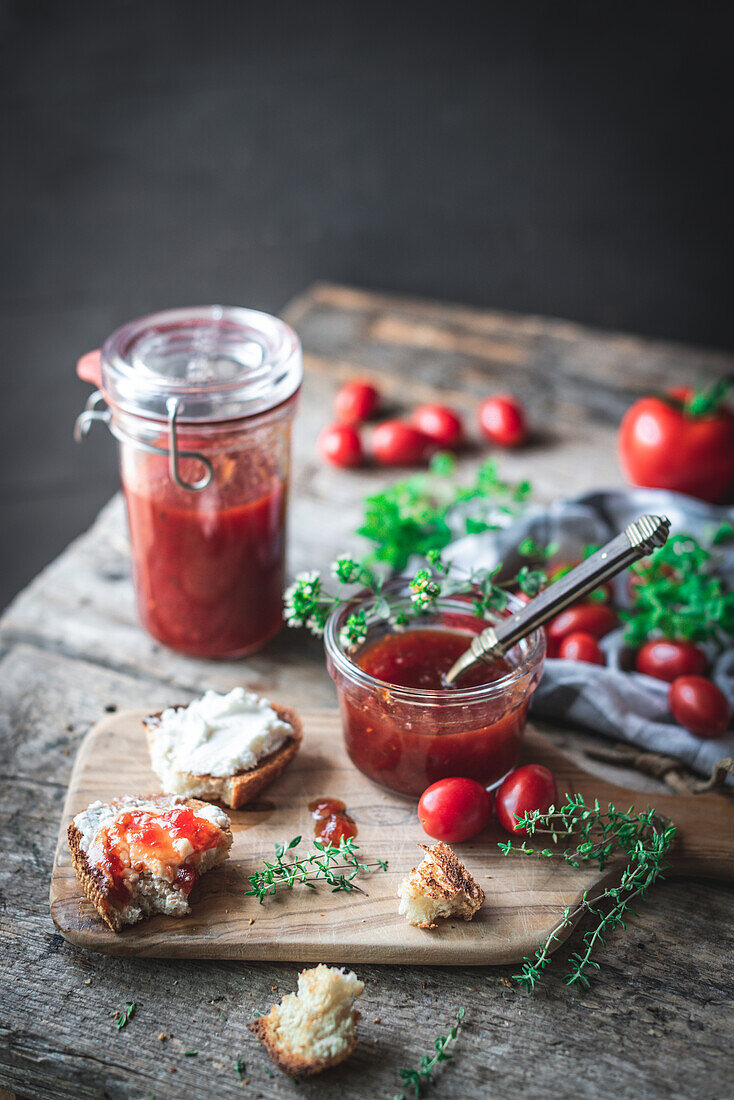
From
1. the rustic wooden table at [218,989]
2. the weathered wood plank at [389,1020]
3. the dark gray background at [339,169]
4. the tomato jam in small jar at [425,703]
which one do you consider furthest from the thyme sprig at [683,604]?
the dark gray background at [339,169]

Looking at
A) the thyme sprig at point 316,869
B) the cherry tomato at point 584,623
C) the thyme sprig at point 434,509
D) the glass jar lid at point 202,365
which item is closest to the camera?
the thyme sprig at point 316,869

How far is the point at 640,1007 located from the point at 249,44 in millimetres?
4323

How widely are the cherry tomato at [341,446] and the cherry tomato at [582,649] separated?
1207mm

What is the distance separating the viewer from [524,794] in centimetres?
211

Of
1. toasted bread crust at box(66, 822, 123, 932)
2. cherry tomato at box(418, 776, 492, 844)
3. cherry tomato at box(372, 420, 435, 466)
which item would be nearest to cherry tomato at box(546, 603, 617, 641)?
cherry tomato at box(418, 776, 492, 844)

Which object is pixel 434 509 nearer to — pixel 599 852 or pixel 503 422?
pixel 503 422

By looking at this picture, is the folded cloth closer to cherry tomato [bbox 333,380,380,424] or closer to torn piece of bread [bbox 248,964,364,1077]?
cherry tomato [bbox 333,380,380,424]

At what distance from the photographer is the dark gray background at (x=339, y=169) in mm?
4277

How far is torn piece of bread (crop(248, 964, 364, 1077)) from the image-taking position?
1.68 metres

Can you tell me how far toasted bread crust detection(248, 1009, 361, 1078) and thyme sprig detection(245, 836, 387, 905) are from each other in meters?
0.26

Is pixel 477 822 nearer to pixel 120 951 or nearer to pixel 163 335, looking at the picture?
pixel 120 951

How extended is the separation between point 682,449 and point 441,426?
0.89 metres

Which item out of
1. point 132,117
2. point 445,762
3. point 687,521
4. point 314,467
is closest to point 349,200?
point 132,117

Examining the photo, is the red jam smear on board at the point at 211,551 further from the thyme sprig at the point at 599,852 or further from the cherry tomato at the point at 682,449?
the cherry tomato at the point at 682,449
